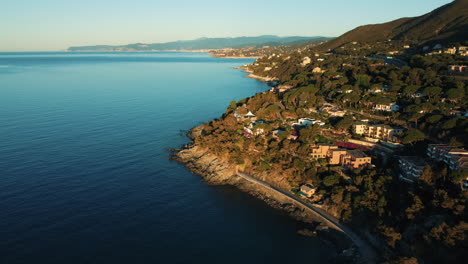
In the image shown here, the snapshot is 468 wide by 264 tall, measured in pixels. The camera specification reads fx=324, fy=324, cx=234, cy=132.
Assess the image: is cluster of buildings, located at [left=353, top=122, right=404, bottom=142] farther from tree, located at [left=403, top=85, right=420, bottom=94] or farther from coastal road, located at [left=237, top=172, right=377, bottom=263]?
coastal road, located at [left=237, top=172, right=377, bottom=263]

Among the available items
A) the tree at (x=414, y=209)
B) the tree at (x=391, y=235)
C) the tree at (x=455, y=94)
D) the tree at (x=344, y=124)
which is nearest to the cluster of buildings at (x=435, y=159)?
the tree at (x=414, y=209)

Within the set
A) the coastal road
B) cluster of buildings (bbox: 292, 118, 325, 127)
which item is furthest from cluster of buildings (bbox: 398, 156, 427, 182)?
cluster of buildings (bbox: 292, 118, 325, 127)

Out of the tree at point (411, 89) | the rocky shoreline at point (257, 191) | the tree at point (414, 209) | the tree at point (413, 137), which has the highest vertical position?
the tree at point (411, 89)

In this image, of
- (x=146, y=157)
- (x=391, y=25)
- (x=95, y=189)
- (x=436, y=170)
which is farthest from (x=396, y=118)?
(x=391, y=25)

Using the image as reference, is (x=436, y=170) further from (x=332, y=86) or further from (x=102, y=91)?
(x=102, y=91)

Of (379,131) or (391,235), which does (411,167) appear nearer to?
(391,235)

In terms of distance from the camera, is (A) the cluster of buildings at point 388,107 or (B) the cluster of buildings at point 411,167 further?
(A) the cluster of buildings at point 388,107

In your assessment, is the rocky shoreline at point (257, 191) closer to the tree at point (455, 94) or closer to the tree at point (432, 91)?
the tree at point (455, 94)
